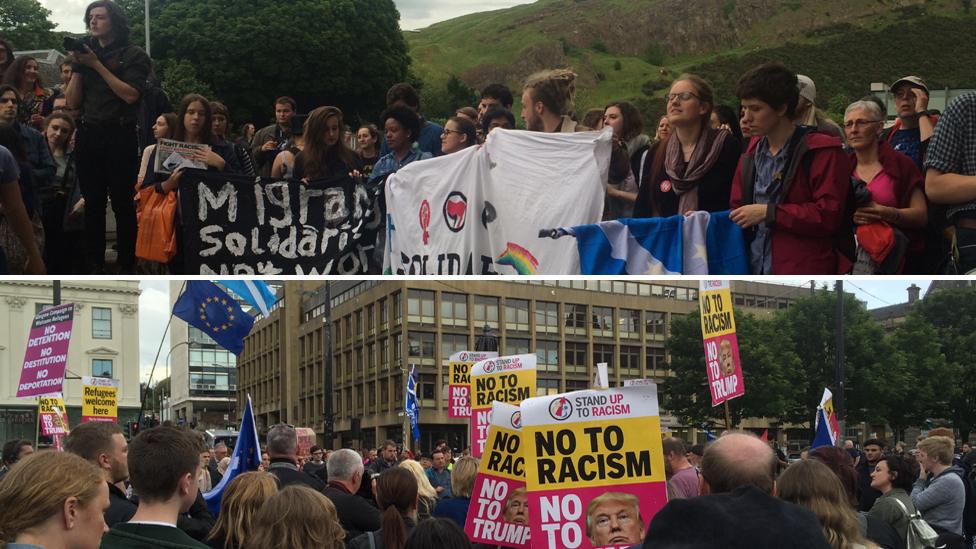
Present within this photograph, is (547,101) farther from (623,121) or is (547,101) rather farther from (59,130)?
(59,130)

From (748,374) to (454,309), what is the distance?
21.4 m

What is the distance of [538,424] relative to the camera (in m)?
5.91

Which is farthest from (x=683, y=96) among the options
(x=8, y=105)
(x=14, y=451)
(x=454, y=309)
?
(x=454, y=309)

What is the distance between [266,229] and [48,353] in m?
3.97

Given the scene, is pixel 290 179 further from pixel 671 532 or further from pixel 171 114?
pixel 671 532

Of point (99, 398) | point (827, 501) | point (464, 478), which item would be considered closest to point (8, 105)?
point (99, 398)

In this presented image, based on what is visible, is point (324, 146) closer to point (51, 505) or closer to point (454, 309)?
point (51, 505)

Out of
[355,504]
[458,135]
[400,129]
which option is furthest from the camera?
[400,129]

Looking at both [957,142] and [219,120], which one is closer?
[957,142]

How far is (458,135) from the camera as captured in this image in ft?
35.6

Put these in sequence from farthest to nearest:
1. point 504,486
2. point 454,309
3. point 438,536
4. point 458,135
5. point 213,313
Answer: point 454,309 → point 213,313 → point 458,135 → point 504,486 → point 438,536

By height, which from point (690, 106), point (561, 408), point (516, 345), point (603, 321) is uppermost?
point (603, 321)

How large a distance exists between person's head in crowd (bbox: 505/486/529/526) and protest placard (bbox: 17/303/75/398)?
24.3 feet

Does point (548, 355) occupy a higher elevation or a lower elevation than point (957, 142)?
higher
